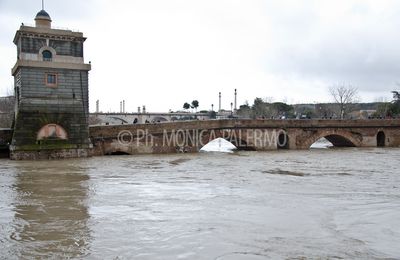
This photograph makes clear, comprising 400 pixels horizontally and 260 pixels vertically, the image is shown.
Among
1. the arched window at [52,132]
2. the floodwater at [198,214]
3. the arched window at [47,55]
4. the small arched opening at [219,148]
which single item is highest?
the arched window at [47,55]

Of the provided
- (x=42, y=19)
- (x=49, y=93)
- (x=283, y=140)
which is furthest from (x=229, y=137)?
(x=42, y=19)

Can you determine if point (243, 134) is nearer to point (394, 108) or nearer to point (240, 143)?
point (240, 143)

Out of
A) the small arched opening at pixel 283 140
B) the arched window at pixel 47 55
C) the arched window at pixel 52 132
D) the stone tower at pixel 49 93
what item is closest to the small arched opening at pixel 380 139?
the small arched opening at pixel 283 140

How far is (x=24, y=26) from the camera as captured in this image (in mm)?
27719

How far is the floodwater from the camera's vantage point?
27.1 feet

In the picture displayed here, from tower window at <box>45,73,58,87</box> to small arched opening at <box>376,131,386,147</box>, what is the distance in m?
28.7

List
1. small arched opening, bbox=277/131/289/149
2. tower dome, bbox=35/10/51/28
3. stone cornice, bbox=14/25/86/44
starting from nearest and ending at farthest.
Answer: stone cornice, bbox=14/25/86/44 < tower dome, bbox=35/10/51/28 < small arched opening, bbox=277/131/289/149

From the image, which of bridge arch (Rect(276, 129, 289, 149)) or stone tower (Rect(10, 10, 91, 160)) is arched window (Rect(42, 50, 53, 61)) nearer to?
stone tower (Rect(10, 10, 91, 160))

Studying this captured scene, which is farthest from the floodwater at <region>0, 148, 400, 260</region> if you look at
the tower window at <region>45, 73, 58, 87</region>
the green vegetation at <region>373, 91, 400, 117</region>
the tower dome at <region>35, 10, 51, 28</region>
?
the green vegetation at <region>373, 91, 400, 117</region>

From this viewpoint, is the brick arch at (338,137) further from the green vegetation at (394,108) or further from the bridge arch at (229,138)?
the green vegetation at (394,108)

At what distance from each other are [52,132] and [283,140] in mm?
18859

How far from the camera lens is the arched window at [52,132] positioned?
2642 cm

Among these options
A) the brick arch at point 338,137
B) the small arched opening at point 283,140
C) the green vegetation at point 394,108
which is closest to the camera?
the small arched opening at point 283,140

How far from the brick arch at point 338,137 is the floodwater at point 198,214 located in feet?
51.8
